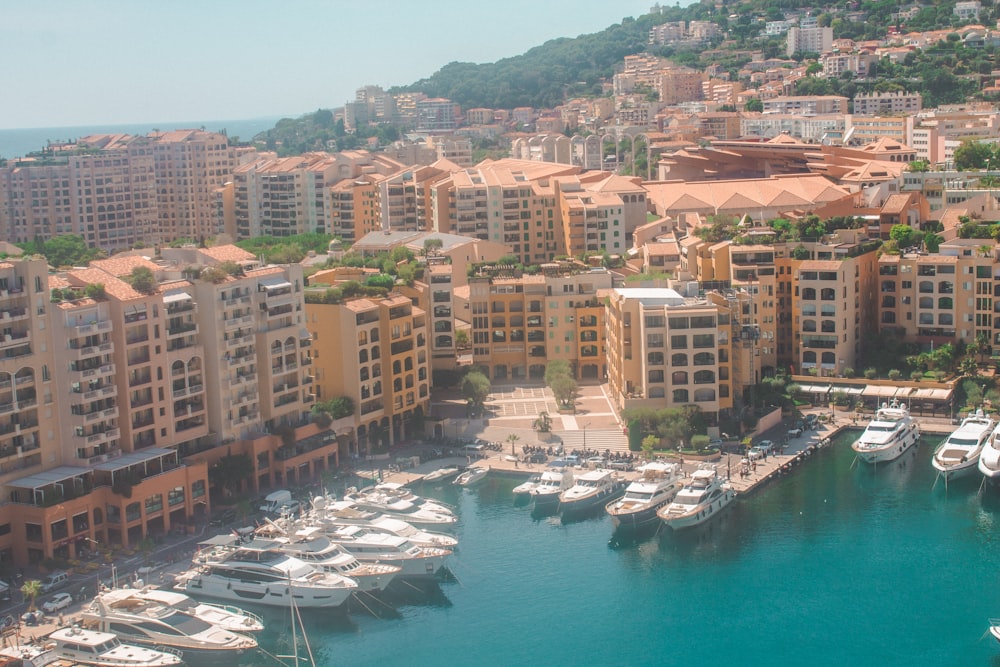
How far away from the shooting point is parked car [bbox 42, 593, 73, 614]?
32281mm

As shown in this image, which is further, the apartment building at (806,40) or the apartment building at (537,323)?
the apartment building at (806,40)

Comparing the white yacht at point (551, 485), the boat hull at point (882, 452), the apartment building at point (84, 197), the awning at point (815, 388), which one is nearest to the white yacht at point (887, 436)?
the boat hull at point (882, 452)

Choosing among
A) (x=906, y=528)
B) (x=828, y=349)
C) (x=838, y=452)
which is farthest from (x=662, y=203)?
(x=906, y=528)

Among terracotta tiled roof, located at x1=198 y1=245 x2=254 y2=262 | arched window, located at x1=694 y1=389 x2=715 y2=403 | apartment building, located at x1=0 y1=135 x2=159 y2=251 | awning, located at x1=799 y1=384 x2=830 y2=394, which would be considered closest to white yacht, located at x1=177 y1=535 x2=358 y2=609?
terracotta tiled roof, located at x1=198 y1=245 x2=254 y2=262

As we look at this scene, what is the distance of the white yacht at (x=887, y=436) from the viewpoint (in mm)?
44281

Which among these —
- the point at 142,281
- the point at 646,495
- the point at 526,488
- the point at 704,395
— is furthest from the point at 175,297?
the point at 704,395

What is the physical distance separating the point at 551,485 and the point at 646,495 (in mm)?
3095

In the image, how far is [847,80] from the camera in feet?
363

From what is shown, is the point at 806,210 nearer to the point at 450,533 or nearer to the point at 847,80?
the point at 450,533

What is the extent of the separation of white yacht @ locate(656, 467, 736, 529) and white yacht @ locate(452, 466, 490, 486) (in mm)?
6167

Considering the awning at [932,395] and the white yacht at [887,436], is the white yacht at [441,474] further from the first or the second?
the awning at [932,395]

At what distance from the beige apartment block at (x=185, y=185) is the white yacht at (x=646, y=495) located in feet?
178

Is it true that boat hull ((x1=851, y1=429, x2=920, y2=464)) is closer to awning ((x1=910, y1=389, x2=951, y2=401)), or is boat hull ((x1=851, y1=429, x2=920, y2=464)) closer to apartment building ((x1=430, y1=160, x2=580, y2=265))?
awning ((x1=910, y1=389, x2=951, y2=401))

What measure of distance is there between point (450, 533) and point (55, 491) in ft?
34.0
